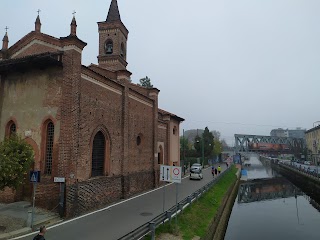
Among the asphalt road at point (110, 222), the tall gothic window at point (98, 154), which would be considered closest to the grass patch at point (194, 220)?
the asphalt road at point (110, 222)

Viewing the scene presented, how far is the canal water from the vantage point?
742 inches

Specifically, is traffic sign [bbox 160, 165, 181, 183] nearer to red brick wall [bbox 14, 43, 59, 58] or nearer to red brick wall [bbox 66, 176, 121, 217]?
red brick wall [bbox 66, 176, 121, 217]

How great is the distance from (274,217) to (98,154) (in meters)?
16.8

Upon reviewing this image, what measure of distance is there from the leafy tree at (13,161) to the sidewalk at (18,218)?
178cm

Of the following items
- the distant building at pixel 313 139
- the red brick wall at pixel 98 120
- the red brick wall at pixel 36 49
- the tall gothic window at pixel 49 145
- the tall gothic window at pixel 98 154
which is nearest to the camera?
the tall gothic window at pixel 49 145

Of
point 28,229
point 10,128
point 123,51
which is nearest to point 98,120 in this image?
point 10,128

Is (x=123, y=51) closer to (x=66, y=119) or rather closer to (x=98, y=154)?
(x=98, y=154)

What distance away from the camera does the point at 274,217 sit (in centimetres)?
2408

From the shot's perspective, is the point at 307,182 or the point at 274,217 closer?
the point at 274,217

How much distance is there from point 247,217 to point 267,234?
524cm

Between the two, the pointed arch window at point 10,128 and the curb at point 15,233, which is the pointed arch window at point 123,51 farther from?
the curb at point 15,233

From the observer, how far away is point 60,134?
14.3 meters

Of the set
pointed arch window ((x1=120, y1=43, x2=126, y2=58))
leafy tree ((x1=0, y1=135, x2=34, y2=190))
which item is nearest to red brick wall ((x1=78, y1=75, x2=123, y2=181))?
leafy tree ((x1=0, y1=135, x2=34, y2=190))

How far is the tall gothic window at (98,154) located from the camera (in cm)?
1722
